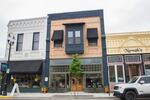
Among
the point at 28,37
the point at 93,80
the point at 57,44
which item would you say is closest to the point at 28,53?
the point at 28,37

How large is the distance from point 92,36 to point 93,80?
561cm

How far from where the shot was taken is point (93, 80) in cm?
2206

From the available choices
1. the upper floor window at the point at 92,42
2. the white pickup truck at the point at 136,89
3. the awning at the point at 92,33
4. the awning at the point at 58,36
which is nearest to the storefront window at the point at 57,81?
the awning at the point at 58,36

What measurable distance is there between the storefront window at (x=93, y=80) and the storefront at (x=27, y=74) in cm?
634

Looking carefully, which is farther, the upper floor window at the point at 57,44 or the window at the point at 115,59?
the upper floor window at the point at 57,44

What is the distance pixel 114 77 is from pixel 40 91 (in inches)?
380

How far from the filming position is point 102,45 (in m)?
22.7

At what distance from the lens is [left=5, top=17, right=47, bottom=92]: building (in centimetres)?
2322

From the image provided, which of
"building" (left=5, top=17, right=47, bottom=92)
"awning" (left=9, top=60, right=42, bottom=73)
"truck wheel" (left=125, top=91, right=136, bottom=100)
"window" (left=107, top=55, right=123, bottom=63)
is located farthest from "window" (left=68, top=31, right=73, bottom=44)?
"truck wheel" (left=125, top=91, right=136, bottom=100)

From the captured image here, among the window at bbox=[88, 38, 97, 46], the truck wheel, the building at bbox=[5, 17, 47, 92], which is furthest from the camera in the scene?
the building at bbox=[5, 17, 47, 92]

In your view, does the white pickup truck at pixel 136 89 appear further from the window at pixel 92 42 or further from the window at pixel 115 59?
the window at pixel 92 42

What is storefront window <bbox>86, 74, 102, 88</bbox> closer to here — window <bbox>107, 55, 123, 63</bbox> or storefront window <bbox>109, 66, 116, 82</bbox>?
storefront window <bbox>109, 66, 116, 82</bbox>

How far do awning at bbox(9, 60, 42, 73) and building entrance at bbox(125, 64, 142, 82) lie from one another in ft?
36.7

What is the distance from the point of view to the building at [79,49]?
870 inches
